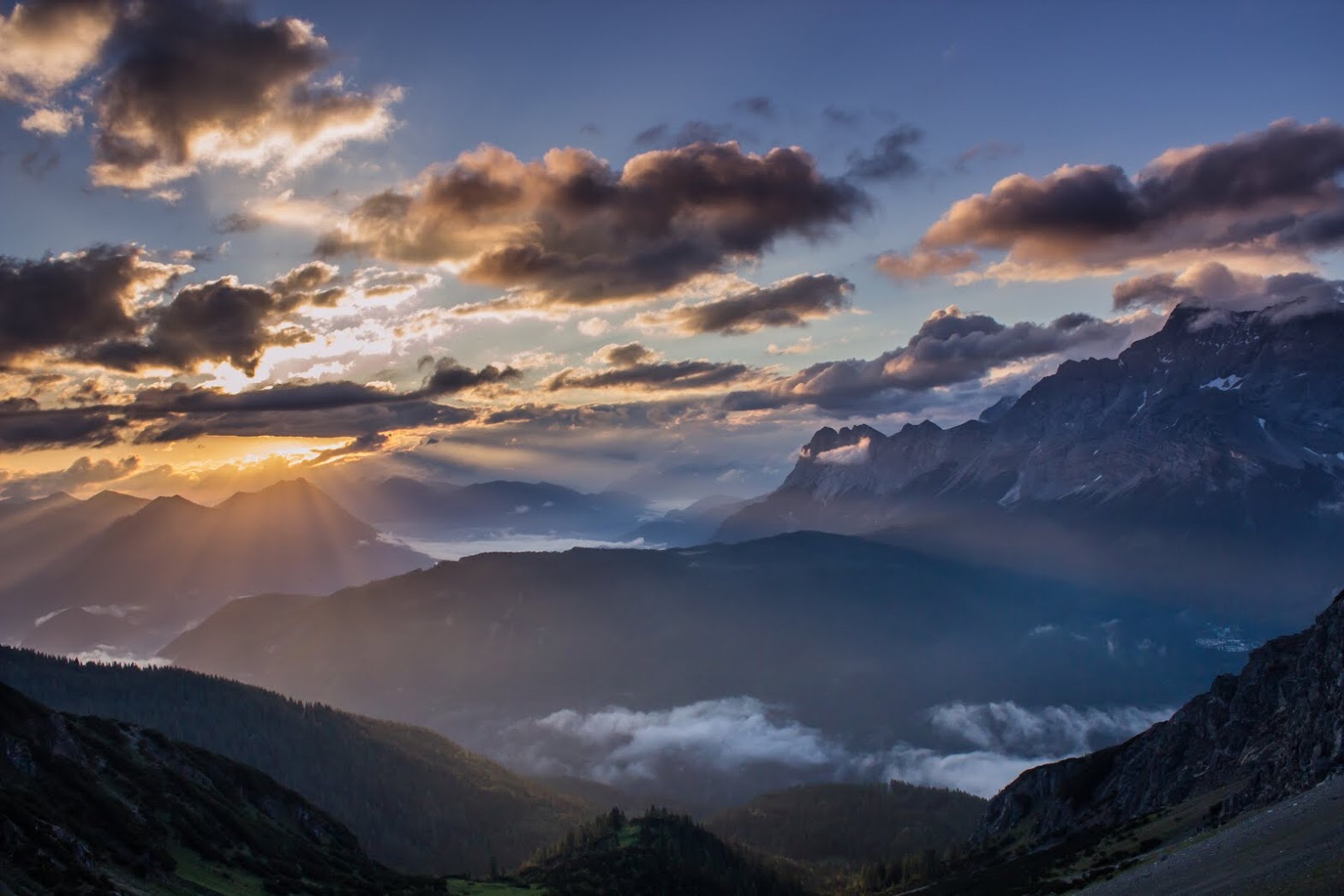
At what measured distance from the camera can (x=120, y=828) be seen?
434 feet

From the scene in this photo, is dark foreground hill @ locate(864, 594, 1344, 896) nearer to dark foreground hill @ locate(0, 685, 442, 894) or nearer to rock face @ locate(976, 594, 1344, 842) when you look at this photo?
rock face @ locate(976, 594, 1344, 842)

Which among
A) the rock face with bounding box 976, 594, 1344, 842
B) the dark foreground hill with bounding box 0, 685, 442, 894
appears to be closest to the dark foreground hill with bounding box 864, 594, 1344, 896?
the rock face with bounding box 976, 594, 1344, 842

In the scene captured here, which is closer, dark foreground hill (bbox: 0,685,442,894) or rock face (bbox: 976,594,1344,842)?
dark foreground hill (bbox: 0,685,442,894)

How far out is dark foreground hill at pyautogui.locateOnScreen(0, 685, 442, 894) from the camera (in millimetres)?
96000

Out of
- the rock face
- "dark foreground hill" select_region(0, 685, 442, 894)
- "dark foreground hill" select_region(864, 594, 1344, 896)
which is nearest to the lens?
"dark foreground hill" select_region(864, 594, 1344, 896)

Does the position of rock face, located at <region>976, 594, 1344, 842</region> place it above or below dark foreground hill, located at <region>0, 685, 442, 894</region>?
below

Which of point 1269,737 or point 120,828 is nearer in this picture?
point 120,828

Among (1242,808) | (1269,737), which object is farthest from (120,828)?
(1269,737)

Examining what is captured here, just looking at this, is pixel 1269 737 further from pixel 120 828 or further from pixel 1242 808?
pixel 120 828

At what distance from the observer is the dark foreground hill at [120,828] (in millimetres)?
96000

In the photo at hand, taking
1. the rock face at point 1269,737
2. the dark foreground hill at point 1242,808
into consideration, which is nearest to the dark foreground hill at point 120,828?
the dark foreground hill at point 1242,808

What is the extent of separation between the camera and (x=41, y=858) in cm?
9194

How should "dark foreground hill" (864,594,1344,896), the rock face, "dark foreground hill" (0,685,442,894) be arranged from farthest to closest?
the rock face → "dark foreground hill" (0,685,442,894) → "dark foreground hill" (864,594,1344,896)

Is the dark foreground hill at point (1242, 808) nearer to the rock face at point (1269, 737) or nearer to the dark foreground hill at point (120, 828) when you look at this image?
the rock face at point (1269, 737)
